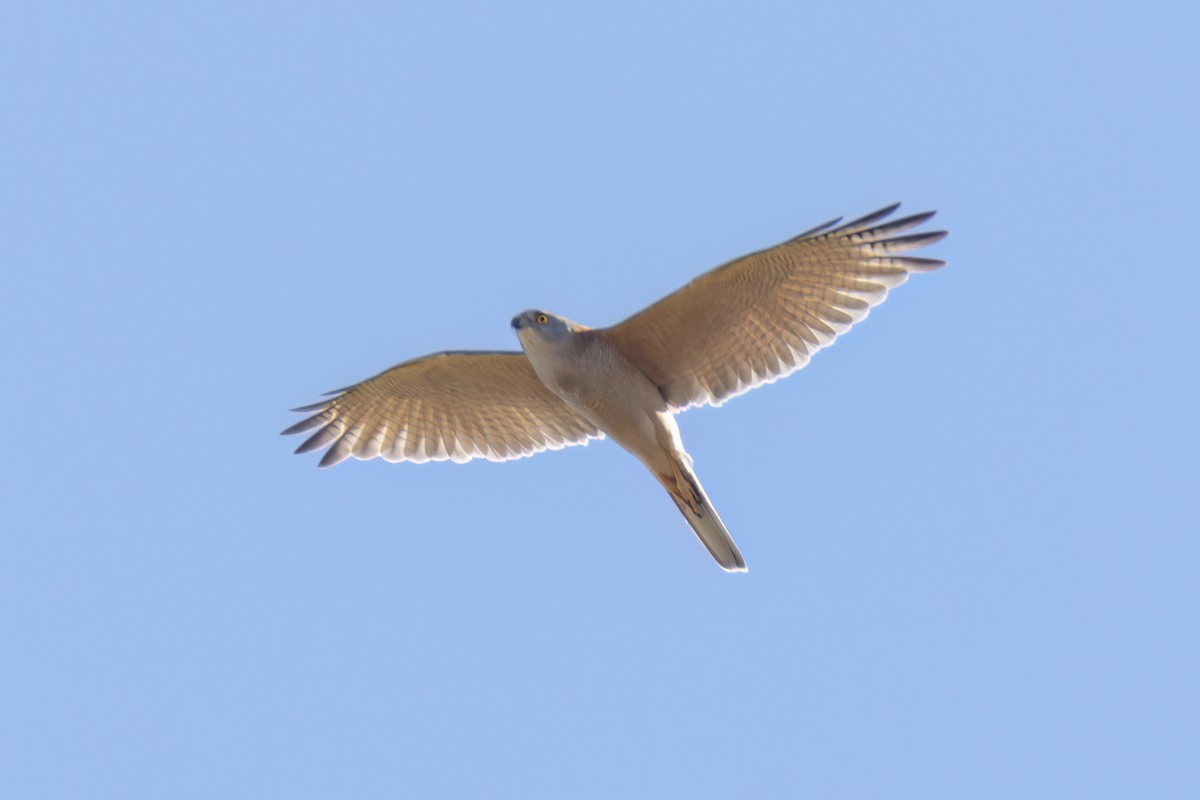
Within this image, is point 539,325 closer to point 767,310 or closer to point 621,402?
point 621,402

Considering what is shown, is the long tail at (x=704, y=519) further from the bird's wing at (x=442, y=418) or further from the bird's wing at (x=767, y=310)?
the bird's wing at (x=442, y=418)

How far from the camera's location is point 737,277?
1383 cm

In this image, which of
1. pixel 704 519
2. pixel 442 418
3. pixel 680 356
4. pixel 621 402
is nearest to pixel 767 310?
pixel 680 356

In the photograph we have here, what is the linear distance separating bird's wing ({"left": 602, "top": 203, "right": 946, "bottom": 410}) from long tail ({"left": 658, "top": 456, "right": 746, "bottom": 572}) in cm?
74

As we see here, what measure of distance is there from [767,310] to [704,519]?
1.91m

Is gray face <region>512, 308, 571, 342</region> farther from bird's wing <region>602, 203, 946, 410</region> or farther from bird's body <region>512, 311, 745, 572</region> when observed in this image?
bird's wing <region>602, 203, 946, 410</region>

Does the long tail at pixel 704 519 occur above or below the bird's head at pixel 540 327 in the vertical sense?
below

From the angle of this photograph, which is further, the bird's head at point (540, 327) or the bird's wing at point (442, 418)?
the bird's wing at point (442, 418)

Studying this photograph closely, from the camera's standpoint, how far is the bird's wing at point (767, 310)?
13.8m

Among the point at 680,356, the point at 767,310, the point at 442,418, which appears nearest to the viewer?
the point at 767,310

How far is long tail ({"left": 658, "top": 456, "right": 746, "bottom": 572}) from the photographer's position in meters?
14.3

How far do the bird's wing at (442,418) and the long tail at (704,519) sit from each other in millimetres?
1251

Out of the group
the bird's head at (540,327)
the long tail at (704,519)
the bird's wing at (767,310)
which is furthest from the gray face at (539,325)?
the long tail at (704,519)

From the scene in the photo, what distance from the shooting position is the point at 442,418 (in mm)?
15648
